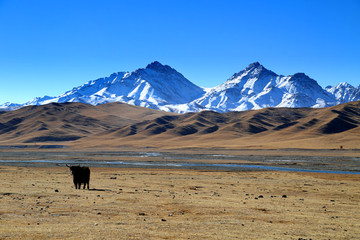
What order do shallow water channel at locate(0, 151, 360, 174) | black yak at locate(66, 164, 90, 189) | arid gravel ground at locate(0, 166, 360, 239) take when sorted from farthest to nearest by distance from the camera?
shallow water channel at locate(0, 151, 360, 174), black yak at locate(66, 164, 90, 189), arid gravel ground at locate(0, 166, 360, 239)

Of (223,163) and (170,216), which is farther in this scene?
(223,163)

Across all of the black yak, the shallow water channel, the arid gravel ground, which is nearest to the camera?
the arid gravel ground

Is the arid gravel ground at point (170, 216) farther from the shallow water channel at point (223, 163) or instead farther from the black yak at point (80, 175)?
the shallow water channel at point (223, 163)

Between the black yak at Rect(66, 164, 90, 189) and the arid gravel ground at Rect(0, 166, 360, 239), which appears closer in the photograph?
the arid gravel ground at Rect(0, 166, 360, 239)

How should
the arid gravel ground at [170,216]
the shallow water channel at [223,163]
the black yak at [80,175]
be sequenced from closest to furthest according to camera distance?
the arid gravel ground at [170,216] → the black yak at [80,175] → the shallow water channel at [223,163]

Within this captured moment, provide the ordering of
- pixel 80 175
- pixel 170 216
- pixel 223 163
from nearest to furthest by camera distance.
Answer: pixel 170 216, pixel 80 175, pixel 223 163

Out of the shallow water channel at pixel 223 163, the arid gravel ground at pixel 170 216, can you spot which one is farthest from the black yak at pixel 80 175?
the shallow water channel at pixel 223 163

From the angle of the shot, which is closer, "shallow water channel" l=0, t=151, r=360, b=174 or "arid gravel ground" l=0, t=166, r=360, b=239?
"arid gravel ground" l=0, t=166, r=360, b=239

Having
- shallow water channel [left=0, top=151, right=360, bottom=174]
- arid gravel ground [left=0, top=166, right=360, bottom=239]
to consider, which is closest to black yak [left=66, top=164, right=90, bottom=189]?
arid gravel ground [left=0, top=166, right=360, bottom=239]

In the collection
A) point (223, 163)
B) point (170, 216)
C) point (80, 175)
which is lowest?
point (170, 216)

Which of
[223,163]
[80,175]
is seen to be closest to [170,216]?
[80,175]

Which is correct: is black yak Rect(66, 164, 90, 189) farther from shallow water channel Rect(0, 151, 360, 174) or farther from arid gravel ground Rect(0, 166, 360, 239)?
shallow water channel Rect(0, 151, 360, 174)

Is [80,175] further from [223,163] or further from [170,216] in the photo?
[223,163]

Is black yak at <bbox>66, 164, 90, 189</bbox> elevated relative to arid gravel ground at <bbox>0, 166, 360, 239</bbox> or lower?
elevated
